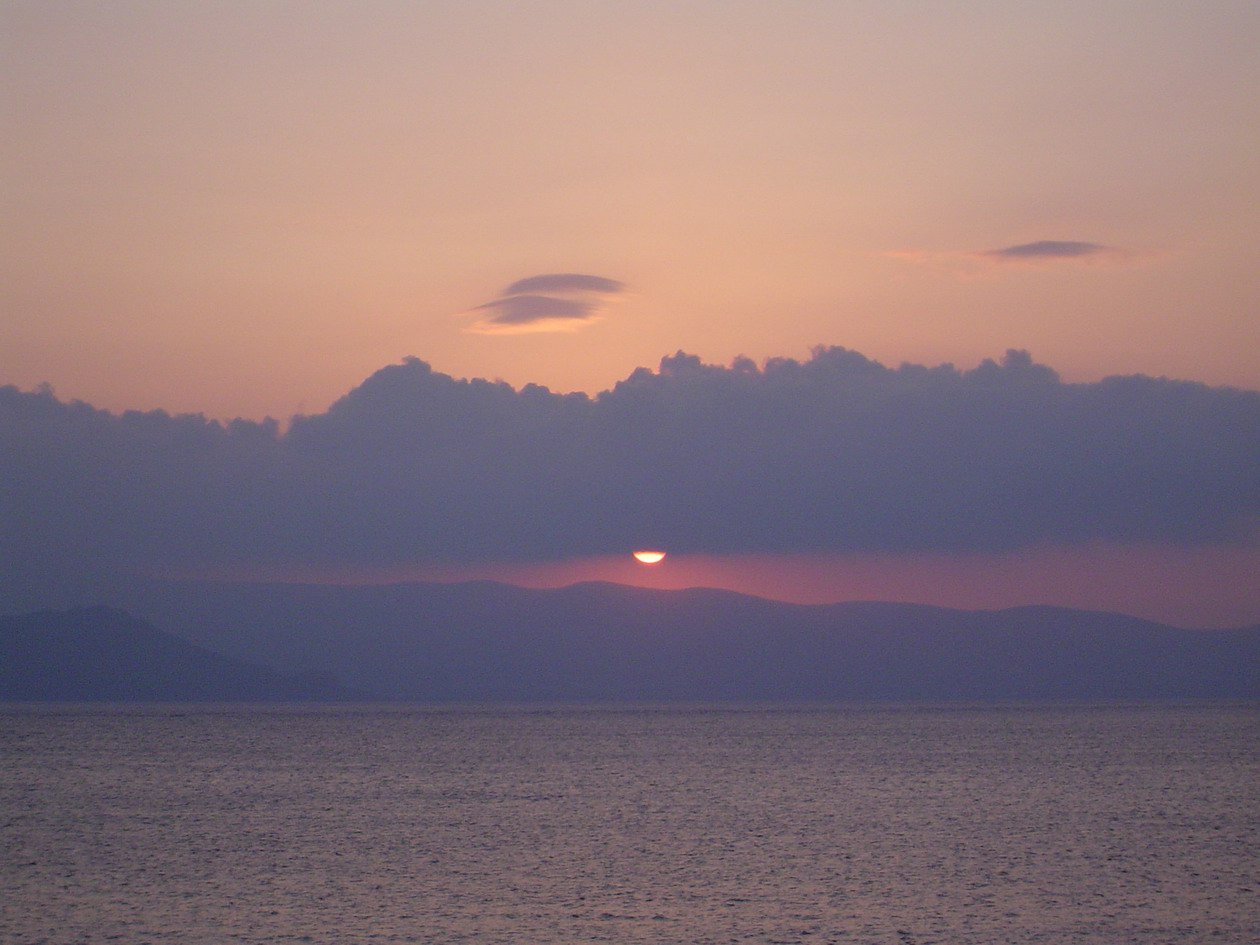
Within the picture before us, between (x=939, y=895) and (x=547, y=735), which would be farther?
(x=547, y=735)

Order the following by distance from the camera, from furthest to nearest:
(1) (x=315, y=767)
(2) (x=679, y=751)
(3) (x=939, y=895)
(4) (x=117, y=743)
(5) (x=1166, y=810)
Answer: (4) (x=117, y=743) < (2) (x=679, y=751) < (1) (x=315, y=767) < (5) (x=1166, y=810) < (3) (x=939, y=895)

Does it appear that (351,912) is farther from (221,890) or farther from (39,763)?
(39,763)

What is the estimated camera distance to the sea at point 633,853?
88.2 feet

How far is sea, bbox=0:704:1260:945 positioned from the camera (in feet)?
88.2

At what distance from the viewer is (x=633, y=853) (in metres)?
37.2

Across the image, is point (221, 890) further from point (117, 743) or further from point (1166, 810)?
point (117, 743)

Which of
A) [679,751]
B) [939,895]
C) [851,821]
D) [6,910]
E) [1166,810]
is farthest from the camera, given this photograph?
[679,751]

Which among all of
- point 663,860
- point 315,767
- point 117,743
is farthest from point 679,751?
point 663,860

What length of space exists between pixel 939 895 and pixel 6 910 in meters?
19.6

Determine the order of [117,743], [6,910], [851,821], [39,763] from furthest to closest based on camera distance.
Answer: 1. [117,743]
2. [39,763]
3. [851,821]
4. [6,910]

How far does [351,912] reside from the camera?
2817 cm

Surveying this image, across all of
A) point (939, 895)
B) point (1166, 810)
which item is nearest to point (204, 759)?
point (1166, 810)

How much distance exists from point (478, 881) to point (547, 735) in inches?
4012

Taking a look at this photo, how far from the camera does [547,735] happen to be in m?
133
